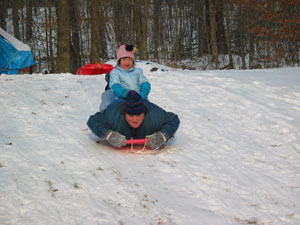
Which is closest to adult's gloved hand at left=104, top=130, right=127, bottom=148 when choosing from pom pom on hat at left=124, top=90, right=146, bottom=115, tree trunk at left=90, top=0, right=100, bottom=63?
pom pom on hat at left=124, top=90, right=146, bottom=115

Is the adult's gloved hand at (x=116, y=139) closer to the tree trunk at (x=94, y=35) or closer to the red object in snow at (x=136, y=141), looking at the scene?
the red object in snow at (x=136, y=141)

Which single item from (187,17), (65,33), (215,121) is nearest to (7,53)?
(65,33)

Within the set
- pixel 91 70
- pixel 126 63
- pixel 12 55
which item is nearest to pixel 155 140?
pixel 126 63

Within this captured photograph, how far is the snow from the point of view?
2641 mm

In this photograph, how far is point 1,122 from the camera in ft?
16.0

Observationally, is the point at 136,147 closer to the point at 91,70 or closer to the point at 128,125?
the point at 128,125

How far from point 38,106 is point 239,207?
414 cm

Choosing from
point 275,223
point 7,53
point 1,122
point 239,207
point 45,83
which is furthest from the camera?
point 7,53

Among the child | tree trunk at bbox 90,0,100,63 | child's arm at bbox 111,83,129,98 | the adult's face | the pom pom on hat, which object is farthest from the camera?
tree trunk at bbox 90,0,100,63

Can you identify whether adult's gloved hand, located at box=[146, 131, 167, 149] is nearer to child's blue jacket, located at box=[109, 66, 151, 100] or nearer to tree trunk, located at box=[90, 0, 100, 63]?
child's blue jacket, located at box=[109, 66, 151, 100]

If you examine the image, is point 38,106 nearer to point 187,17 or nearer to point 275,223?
point 275,223

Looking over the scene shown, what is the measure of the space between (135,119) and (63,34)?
844cm

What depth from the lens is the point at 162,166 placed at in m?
3.73

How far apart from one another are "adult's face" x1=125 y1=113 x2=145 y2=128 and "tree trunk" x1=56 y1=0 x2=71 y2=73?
8.32 m
